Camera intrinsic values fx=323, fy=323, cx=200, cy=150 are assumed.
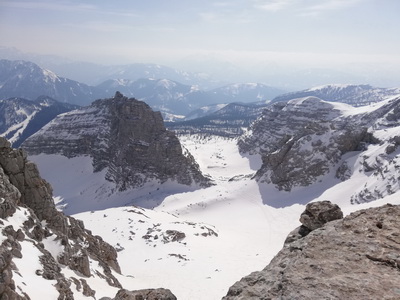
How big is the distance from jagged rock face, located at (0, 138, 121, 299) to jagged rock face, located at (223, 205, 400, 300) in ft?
53.0

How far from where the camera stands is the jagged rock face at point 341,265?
8.30 m

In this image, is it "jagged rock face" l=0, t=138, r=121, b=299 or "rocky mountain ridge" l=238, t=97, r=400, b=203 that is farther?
"rocky mountain ridge" l=238, t=97, r=400, b=203

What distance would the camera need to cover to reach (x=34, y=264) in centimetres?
2495

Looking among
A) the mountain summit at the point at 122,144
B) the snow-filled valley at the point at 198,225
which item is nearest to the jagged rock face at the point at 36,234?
the snow-filled valley at the point at 198,225

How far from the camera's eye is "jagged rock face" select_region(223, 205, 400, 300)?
27.2 feet

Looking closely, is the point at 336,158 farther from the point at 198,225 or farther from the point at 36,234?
the point at 36,234

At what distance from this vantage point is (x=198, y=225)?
73.2 m

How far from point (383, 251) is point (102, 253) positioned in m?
41.3

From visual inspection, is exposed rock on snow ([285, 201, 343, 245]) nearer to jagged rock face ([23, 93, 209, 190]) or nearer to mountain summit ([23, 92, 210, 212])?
mountain summit ([23, 92, 210, 212])

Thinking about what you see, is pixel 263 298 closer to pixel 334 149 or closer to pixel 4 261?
pixel 4 261

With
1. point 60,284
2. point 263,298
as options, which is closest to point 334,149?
point 60,284

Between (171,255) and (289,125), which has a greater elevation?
(289,125)

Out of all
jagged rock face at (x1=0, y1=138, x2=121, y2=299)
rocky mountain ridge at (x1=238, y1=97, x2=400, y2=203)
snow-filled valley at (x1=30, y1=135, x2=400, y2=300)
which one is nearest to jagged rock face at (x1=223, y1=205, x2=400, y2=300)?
jagged rock face at (x1=0, y1=138, x2=121, y2=299)

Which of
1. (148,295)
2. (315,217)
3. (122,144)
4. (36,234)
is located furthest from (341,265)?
(122,144)
